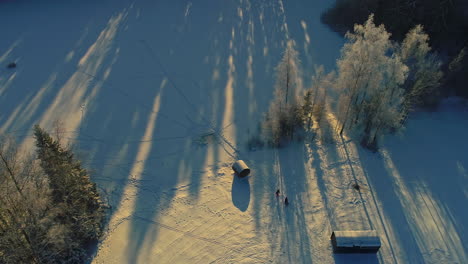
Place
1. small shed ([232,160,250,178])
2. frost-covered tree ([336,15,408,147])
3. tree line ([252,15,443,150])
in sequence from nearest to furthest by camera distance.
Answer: frost-covered tree ([336,15,408,147])
tree line ([252,15,443,150])
small shed ([232,160,250,178])

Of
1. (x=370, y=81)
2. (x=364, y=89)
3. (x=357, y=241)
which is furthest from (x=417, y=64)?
(x=357, y=241)

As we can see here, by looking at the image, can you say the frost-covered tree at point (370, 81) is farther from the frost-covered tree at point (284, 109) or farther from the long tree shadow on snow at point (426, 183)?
the frost-covered tree at point (284, 109)

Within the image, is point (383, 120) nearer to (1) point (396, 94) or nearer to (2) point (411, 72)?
(1) point (396, 94)

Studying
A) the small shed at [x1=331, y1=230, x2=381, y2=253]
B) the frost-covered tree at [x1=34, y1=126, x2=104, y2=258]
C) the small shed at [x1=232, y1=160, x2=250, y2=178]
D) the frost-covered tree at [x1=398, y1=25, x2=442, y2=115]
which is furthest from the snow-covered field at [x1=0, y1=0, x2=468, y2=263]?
the frost-covered tree at [x1=398, y1=25, x2=442, y2=115]

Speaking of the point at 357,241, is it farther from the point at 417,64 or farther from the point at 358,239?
the point at 417,64

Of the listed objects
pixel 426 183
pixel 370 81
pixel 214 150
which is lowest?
pixel 426 183

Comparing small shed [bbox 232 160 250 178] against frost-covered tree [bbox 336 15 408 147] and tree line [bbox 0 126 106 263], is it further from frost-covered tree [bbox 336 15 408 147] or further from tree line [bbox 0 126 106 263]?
tree line [bbox 0 126 106 263]

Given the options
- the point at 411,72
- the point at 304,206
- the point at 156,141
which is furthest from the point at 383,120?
the point at 156,141
